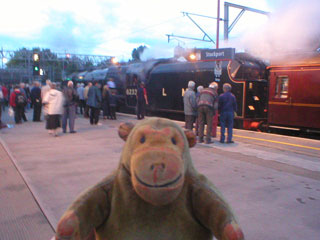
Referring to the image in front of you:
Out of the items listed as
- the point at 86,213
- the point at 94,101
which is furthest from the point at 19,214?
the point at 94,101

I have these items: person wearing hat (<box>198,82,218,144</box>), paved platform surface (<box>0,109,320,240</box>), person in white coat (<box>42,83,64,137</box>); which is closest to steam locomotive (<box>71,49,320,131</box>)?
paved platform surface (<box>0,109,320,240</box>)

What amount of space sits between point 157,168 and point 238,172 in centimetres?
420

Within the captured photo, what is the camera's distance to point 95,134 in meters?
9.25

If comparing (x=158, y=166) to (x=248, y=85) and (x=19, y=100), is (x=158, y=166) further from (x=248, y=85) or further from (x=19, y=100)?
(x=19, y=100)

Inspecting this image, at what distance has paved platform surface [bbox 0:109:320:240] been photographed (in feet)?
12.1

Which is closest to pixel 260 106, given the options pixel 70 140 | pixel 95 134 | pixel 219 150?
pixel 219 150

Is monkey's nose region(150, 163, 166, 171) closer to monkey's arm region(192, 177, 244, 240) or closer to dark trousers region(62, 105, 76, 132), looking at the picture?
monkey's arm region(192, 177, 244, 240)

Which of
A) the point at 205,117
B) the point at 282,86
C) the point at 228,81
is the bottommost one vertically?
the point at 205,117

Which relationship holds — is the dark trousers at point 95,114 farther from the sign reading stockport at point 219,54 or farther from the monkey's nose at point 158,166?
the monkey's nose at point 158,166

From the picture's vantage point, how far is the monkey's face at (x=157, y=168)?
1653mm

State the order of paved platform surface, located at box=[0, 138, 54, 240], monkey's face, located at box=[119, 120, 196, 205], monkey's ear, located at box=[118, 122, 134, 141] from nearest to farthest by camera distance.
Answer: monkey's face, located at box=[119, 120, 196, 205] < monkey's ear, located at box=[118, 122, 134, 141] < paved platform surface, located at box=[0, 138, 54, 240]

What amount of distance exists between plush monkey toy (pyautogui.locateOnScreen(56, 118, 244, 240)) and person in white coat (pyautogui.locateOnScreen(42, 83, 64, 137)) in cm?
703

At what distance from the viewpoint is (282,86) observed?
950 centimetres

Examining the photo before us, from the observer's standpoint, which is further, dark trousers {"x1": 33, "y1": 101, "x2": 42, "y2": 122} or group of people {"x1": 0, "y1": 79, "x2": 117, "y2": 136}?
dark trousers {"x1": 33, "y1": 101, "x2": 42, "y2": 122}
